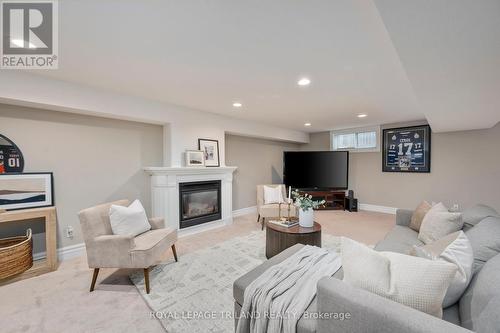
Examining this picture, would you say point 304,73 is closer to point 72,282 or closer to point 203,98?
point 203,98

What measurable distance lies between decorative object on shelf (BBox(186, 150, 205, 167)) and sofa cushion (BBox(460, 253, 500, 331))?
356cm

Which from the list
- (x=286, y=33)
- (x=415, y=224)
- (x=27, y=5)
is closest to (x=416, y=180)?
(x=415, y=224)

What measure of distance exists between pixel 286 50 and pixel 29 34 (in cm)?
214

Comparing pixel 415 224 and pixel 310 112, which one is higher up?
pixel 310 112

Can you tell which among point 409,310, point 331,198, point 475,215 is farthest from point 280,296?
point 331,198

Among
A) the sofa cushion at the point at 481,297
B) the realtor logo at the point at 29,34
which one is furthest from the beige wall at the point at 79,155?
the sofa cushion at the point at 481,297

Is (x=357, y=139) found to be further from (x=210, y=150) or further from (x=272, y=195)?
(x=210, y=150)

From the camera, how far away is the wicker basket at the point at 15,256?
2.09 metres

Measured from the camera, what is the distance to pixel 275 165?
611 centimetres

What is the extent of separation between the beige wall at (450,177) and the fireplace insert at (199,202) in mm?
4090

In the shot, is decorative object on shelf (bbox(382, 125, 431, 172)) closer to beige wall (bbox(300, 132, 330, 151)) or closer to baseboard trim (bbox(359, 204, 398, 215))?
baseboard trim (bbox(359, 204, 398, 215))

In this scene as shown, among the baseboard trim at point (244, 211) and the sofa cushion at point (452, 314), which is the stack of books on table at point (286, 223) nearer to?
the sofa cushion at point (452, 314)

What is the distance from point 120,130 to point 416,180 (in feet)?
20.6

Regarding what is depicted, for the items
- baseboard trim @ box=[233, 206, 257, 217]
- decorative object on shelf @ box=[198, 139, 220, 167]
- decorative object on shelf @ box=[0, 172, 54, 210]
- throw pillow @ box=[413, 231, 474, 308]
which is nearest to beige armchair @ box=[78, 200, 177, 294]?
decorative object on shelf @ box=[0, 172, 54, 210]
